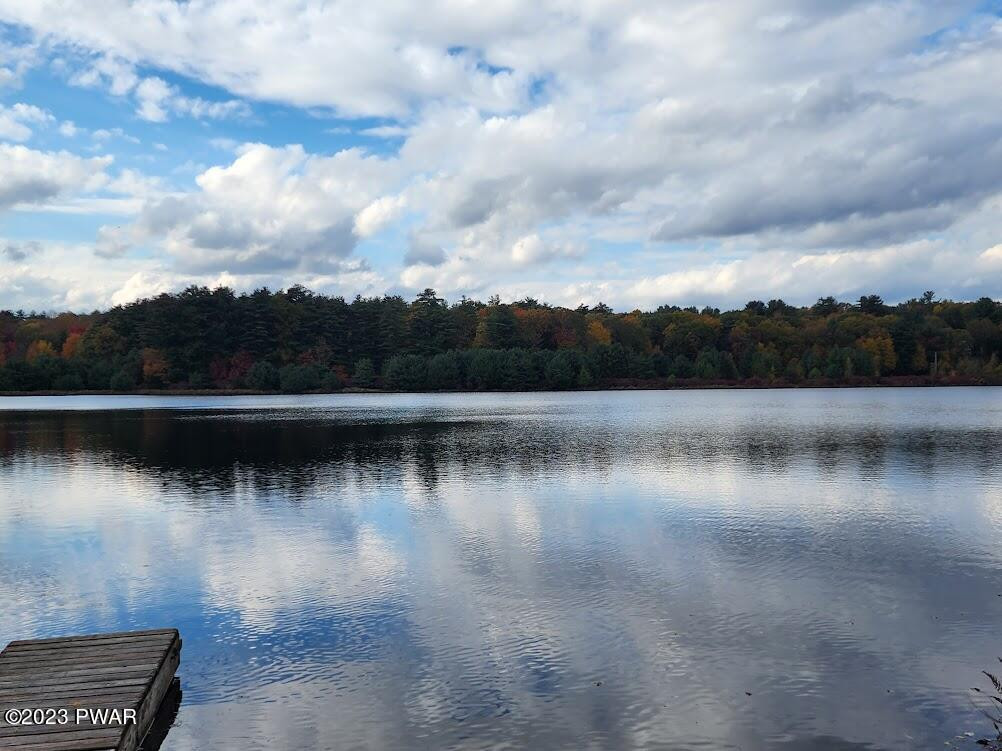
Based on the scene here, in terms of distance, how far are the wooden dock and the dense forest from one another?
12028 cm

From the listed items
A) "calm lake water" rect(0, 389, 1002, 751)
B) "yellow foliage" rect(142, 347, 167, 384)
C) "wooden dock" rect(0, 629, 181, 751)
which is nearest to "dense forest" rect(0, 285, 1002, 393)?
"yellow foliage" rect(142, 347, 167, 384)

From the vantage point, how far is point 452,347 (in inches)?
5861

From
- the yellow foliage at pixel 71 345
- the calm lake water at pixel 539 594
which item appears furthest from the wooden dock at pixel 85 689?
the yellow foliage at pixel 71 345

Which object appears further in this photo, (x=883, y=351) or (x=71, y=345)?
(x=71, y=345)

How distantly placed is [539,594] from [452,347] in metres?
135

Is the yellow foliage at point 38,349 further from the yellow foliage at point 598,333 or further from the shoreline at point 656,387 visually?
the yellow foliage at point 598,333

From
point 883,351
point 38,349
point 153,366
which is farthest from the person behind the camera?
point 38,349

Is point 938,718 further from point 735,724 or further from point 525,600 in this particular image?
point 525,600

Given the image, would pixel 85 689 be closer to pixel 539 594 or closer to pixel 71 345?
pixel 539 594

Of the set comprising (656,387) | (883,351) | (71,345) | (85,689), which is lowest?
(656,387)

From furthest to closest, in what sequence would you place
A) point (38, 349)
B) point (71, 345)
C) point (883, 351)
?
point (38, 349), point (71, 345), point (883, 351)

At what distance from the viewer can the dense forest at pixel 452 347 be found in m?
132

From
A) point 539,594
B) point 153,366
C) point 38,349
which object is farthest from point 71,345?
point 539,594

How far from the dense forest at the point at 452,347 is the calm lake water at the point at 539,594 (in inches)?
4006
